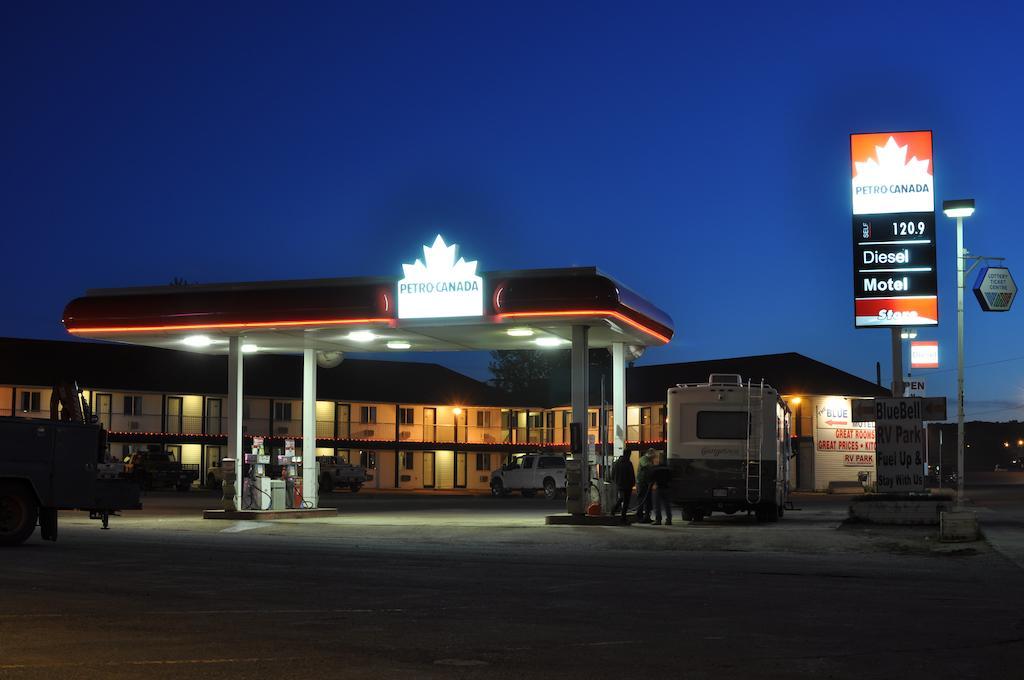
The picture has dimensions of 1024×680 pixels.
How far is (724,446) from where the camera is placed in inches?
1085

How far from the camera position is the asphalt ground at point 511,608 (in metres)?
8.94

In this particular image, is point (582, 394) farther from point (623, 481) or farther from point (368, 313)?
point (368, 313)

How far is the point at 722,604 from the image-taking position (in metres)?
12.5

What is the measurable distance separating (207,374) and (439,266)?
44.1 m

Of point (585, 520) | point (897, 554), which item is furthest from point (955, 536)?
point (585, 520)

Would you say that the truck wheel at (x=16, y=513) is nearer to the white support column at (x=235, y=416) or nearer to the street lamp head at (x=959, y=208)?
the white support column at (x=235, y=416)

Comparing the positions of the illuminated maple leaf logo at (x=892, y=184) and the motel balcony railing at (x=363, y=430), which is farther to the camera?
the motel balcony railing at (x=363, y=430)

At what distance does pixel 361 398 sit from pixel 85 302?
4122 centimetres

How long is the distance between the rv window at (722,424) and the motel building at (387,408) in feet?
98.7

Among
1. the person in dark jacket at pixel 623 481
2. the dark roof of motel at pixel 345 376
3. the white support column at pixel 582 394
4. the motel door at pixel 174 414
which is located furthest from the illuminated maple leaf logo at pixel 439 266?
the motel door at pixel 174 414

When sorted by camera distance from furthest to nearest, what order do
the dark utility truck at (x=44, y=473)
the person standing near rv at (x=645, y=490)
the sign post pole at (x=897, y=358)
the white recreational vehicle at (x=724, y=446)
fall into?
the sign post pole at (x=897, y=358)
the white recreational vehicle at (x=724, y=446)
the person standing near rv at (x=645, y=490)
the dark utility truck at (x=44, y=473)

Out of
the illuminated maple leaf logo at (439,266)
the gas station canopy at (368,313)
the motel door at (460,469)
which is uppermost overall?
the illuminated maple leaf logo at (439,266)

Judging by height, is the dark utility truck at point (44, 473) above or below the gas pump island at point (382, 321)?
below

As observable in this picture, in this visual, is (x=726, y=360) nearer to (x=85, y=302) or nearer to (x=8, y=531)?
(x=85, y=302)
